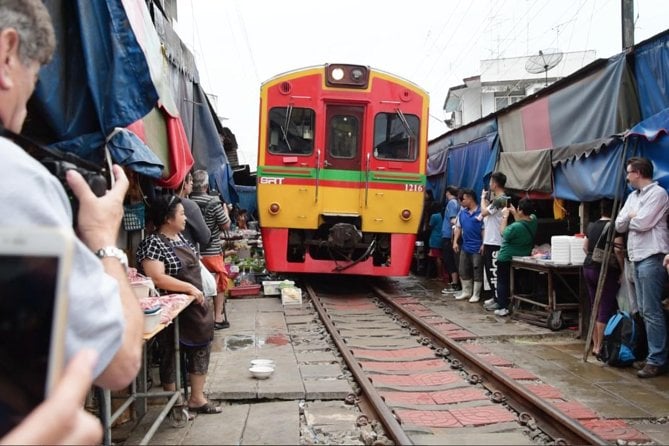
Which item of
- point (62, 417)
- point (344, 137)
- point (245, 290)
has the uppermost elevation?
point (344, 137)

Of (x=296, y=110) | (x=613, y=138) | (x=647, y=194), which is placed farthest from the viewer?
(x=296, y=110)

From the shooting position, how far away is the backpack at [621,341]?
18.2 feet

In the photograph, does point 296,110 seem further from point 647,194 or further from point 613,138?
point 647,194

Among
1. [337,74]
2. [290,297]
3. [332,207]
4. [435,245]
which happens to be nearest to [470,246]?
[332,207]

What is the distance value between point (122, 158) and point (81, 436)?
271 cm

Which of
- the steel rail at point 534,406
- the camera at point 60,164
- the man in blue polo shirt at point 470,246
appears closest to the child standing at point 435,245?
the man in blue polo shirt at point 470,246

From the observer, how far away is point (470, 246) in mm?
9336

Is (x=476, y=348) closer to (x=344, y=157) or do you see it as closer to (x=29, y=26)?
(x=344, y=157)

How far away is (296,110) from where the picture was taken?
948 centimetres

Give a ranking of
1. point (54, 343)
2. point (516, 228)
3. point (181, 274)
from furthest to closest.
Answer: point (516, 228)
point (181, 274)
point (54, 343)

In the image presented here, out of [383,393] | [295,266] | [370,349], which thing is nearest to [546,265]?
[370,349]

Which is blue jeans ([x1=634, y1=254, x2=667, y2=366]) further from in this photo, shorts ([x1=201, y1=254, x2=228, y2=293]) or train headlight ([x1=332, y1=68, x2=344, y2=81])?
train headlight ([x1=332, y1=68, x2=344, y2=81])

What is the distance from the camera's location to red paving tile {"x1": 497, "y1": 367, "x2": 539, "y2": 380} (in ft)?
17.1

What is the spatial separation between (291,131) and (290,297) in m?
2.68
